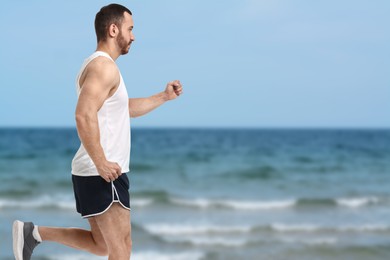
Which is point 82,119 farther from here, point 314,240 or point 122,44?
point 314,240

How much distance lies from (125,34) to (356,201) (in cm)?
975

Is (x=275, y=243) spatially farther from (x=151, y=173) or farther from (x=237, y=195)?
(x=151, y=173)

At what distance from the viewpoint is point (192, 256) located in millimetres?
7801

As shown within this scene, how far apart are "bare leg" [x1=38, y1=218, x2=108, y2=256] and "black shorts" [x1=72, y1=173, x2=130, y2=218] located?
0.78ft

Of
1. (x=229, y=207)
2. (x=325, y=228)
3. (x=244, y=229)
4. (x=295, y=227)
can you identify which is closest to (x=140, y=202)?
(x=229, y=207)

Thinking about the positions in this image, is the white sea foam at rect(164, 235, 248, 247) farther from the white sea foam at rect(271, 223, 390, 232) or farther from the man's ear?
the man's ear

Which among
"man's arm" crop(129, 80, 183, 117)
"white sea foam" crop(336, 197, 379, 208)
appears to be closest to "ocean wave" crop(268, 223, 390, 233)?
"white sea foam" crop(336, 197, 379, 208)

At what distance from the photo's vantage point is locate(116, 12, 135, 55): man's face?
10.1 feet

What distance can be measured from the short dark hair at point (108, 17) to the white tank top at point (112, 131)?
0.38 feet

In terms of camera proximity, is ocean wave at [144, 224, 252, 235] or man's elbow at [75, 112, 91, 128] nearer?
man's elbow at [75, 112, 91, 128]

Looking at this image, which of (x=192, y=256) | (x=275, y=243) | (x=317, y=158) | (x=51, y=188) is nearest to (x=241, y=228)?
(x=275, y=243)

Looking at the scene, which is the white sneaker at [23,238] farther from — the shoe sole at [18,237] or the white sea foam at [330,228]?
the white sea foam at [330,228]

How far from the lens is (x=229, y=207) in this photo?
36.6 ft

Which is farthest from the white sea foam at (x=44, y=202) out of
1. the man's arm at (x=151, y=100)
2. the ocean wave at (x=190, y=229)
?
the man's arm at (x=151, y=100)
